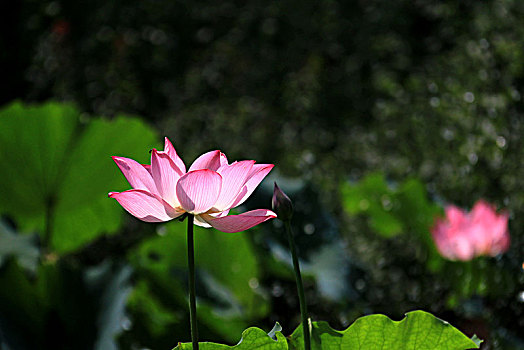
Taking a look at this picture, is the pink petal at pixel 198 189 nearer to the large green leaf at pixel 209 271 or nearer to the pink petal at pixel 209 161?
the pink petal at pixel 209 161

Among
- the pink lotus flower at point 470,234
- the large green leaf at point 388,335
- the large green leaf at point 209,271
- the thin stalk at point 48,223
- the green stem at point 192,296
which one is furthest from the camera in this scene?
the thin stalk at point 48,223

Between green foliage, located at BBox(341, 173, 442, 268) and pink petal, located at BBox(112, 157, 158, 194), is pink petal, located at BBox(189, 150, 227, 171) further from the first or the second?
green foliage, located at BBox(341, 173, 442, 268)

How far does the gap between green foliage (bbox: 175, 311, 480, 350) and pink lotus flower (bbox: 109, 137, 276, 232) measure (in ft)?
0.38

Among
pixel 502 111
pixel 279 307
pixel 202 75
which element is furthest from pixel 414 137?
pixel 202 75

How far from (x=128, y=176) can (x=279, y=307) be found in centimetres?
80

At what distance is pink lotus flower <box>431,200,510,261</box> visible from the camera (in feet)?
3.74

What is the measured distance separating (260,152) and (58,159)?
1192mm

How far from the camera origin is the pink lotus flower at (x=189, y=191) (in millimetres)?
437

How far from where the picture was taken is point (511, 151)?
3.95 ft

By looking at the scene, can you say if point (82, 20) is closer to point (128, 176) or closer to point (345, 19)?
point (345, 19)

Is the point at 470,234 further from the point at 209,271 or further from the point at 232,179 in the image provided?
the point at 232,179

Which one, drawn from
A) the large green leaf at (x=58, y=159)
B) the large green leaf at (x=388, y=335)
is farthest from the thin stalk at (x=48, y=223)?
the large green leaf at (x=388, y=335)

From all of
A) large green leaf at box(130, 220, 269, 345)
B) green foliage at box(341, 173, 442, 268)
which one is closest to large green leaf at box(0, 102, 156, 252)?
large green leaf at box(130, 220, 269, 345)

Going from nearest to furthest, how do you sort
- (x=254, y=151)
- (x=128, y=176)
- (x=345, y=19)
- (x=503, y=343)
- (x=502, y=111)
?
(x=128, y=176) → (x=503, y=343) → (x=502, y=111) → (x=254, y=151) → (x=345, y=19)
